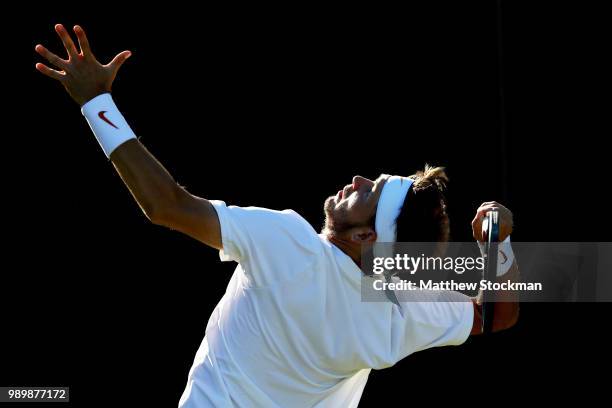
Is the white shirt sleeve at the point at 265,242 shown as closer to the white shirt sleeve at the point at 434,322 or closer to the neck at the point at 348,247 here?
the neck at the point at 348,247

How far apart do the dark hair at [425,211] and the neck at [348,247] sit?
0.49 feet

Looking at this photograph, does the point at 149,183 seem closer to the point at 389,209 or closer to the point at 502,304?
the point at 389,209

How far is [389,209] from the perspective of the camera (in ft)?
9.87


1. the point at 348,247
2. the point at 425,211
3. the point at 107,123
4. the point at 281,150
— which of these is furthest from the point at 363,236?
the point at 281,150

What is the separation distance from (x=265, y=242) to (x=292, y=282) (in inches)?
6.1

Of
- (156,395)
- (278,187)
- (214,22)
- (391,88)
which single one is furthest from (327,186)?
(156,395)

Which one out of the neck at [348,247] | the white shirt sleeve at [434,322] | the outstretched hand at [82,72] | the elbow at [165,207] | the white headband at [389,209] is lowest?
the white shirt sleeve at [434,322]

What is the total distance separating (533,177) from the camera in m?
4.41

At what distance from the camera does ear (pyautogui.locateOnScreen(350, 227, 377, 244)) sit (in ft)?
9.79

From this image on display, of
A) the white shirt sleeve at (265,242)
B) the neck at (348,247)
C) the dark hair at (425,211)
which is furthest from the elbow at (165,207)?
the dark hair at (425,211)

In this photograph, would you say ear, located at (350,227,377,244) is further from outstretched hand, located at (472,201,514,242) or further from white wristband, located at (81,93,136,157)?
white wristband, located at (81,93,136,157)

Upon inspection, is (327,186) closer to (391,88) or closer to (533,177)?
(391,88)

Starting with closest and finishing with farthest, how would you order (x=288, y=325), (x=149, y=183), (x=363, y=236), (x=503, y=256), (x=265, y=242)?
(x=149, y=183) < (x=265, y=242) < (x=288, y=325) < (x=363, y=236) < (x=503, y=256)

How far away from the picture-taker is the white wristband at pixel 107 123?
2.56 m
